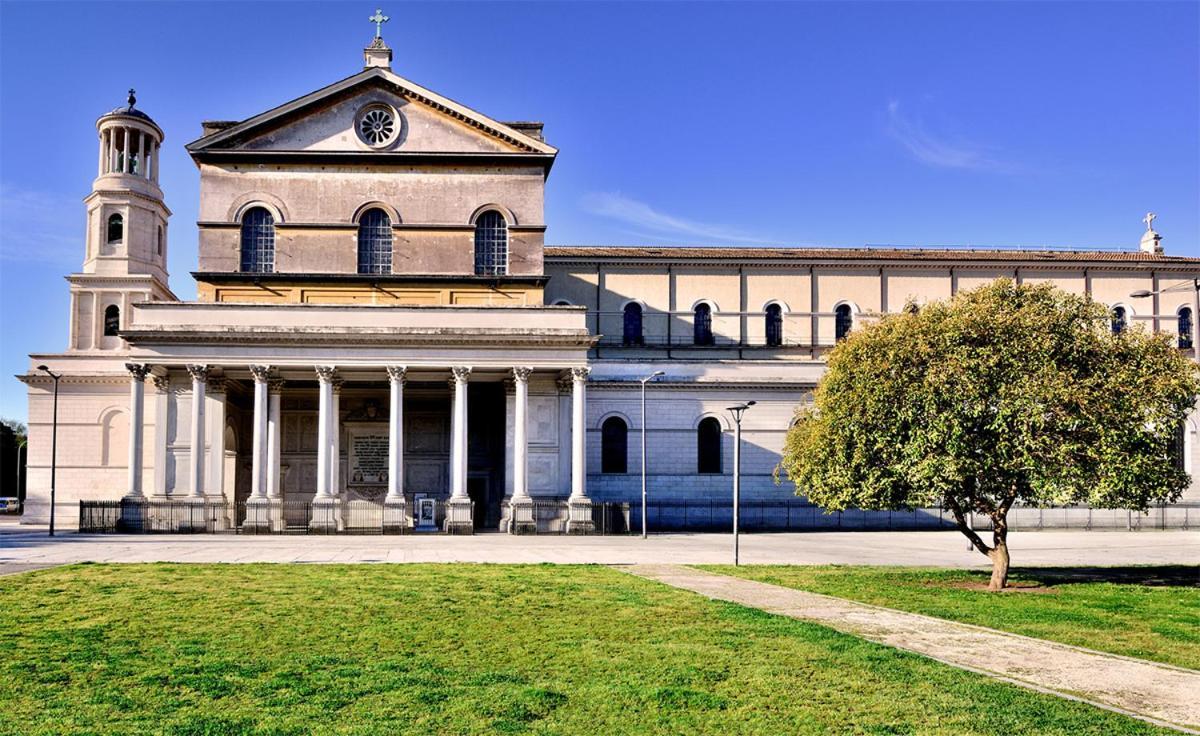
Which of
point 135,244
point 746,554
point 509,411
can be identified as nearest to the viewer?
point 746,554

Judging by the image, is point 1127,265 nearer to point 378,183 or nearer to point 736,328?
point 736,328

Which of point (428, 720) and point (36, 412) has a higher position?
point (36, 412)

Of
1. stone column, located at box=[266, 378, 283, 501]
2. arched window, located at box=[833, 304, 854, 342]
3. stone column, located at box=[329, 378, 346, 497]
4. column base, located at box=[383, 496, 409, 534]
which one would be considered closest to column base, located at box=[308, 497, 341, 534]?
stone column, located at box=[329, 378, 346, 497]

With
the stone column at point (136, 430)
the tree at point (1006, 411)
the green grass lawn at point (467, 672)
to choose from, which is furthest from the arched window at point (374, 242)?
the green grass lawn at point (467, 672)

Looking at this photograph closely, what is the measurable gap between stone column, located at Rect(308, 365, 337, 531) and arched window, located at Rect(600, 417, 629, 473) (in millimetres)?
13951

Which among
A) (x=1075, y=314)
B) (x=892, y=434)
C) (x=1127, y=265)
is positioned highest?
(x=1127, y=265)

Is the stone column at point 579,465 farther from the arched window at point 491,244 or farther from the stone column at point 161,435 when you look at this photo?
the stone column at point 161,435

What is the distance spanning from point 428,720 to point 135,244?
5360 centimetres

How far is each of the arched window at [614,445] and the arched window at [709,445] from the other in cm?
374

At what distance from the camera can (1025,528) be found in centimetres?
5178

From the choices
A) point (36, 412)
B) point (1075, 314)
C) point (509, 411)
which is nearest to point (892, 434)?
point (1075, 314)

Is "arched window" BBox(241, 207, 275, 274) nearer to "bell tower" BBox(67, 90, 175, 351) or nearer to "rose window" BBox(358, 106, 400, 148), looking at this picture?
"rose window" BBox(358, 106, 400, 148)

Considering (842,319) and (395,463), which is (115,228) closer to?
(395,463)

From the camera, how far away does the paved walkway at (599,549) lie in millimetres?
29125
